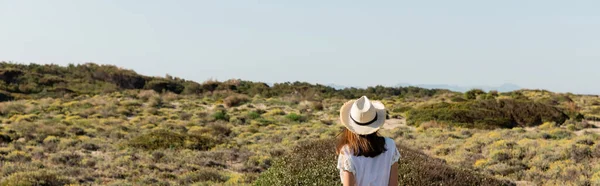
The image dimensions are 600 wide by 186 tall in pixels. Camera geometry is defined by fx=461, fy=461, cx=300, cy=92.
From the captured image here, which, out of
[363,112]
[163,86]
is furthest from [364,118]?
[163,86]

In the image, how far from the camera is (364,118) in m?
2.82

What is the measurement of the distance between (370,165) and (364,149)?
13 cm

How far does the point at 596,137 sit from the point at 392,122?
36.3 ft

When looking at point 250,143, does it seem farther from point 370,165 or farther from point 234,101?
point 234,101

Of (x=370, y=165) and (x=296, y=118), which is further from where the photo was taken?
(x=296, y=118)

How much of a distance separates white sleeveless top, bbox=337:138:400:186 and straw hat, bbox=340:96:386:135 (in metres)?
0.16

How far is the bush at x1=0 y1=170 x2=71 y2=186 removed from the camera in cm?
815

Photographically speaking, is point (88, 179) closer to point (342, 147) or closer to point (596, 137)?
point (342, 147)

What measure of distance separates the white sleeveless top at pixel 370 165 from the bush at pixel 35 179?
7358 mm

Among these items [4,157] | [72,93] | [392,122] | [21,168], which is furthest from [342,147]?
[72,93]

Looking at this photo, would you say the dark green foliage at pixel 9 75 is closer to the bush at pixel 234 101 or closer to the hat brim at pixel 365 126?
the bush at pixel 234 101

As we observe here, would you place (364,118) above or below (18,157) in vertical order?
above

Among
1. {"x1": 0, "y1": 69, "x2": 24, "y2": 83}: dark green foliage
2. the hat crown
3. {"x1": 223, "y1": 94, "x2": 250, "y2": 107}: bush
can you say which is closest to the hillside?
{"x1": 223, "y1": 94, "x2": 250, "y2": 107}: bush

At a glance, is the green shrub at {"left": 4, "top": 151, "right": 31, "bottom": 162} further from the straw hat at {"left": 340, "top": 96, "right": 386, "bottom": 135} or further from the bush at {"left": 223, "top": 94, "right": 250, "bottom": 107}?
the bush at {"left": 223, "top": 94, "right": 250, "bottom": 107}
